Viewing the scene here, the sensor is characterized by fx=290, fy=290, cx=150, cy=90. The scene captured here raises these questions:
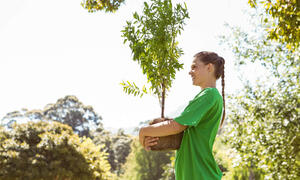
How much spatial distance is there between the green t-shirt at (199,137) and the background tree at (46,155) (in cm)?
857

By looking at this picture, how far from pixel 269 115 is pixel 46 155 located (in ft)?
24.1

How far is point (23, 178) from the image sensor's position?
8.84 meters

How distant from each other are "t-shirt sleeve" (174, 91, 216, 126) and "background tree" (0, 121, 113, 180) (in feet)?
28.4

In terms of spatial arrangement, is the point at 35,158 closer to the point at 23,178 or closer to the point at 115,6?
the point at 23,178

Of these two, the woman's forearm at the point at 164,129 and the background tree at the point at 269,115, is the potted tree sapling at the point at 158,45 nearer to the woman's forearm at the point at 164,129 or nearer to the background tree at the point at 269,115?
the woman's forearm at the point at 164,129

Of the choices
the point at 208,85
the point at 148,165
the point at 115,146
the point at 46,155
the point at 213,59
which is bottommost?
the point at 148,165

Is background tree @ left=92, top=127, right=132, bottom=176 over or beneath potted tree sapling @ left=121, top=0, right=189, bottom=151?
beneath

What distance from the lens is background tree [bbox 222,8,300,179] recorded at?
5250mm

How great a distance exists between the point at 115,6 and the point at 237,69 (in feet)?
12.9

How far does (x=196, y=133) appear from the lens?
156 cm

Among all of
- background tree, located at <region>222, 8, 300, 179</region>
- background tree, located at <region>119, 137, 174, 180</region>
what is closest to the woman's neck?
background tree, located at <region>222, 8, 300, 179</region>

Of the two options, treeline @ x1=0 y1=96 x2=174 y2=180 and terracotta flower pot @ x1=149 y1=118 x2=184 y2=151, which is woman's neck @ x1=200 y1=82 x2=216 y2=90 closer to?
terracotta flower pot @ x1=149 y1=118 x2=184 y2=151

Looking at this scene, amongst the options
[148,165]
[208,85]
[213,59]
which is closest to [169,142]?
[208,85]

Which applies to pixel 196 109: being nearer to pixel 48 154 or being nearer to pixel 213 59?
pixel 213 59
